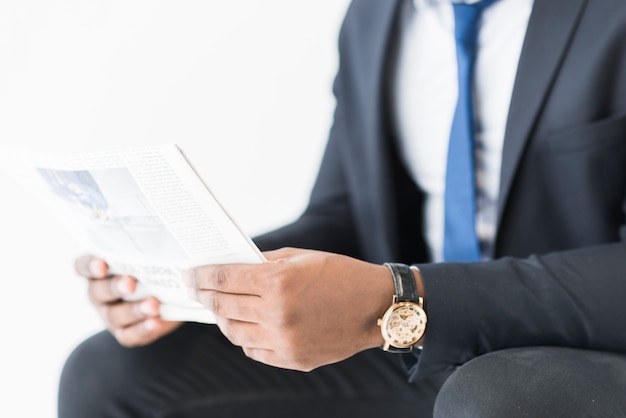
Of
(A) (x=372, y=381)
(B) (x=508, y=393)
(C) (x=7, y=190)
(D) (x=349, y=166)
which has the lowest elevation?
(A) (x=372, y=381)

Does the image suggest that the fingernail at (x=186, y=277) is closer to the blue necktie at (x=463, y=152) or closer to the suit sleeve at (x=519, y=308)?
the suit sleeve at (x=519, y=308)

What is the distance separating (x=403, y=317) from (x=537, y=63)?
360 mm

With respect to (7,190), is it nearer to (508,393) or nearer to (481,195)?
(481,195)

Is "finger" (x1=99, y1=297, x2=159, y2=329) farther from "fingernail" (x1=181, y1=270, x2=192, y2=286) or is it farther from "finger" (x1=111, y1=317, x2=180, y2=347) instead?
"fingernail" (x1=181, y1=270, x2=192, y2=286)

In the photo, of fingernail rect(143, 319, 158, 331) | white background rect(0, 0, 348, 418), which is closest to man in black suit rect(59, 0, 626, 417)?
fingernail rect(143, 319, 158, 331)

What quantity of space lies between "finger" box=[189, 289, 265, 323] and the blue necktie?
39cm

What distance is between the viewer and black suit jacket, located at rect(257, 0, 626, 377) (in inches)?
31.8

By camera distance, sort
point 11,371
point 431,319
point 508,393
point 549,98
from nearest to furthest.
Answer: point 508,393 → point 431,319 → point 549,98 → point 11,371

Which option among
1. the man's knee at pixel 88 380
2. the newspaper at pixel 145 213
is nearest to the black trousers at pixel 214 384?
the man's knee at pixel 88 380

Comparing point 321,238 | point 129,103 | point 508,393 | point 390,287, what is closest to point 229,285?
point 390,287

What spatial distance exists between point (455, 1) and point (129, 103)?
0.93m

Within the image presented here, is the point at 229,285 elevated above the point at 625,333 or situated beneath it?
elevated above

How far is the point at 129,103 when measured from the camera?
1.71m

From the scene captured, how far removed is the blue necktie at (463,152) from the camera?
99cm
